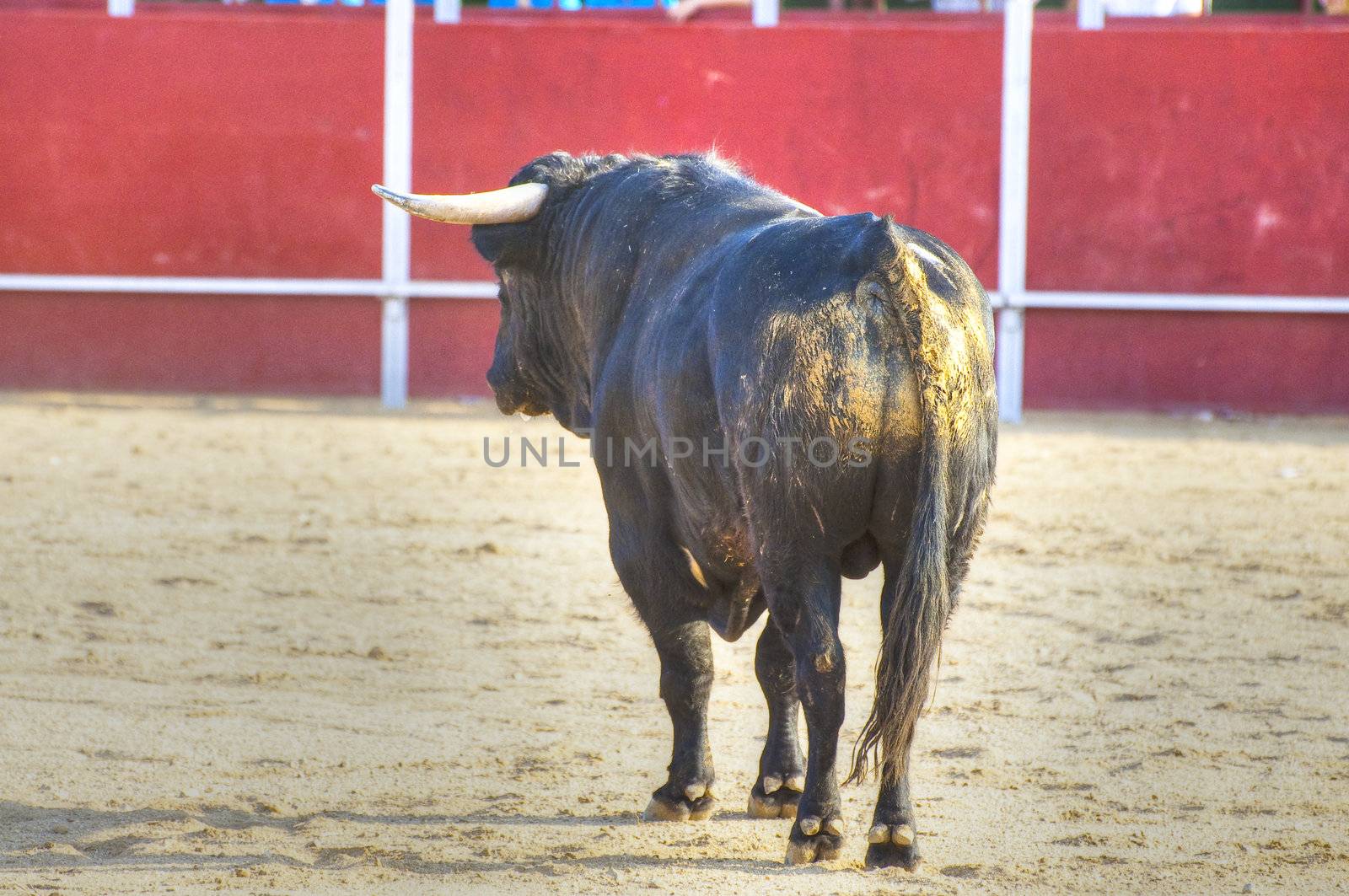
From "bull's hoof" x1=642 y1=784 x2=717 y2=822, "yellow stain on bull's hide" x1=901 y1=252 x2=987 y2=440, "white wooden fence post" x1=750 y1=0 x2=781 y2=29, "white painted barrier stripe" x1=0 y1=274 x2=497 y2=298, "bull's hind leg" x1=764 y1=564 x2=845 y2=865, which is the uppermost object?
"white wooden fence post" x1=750 y1=0 x2=781 y2=29

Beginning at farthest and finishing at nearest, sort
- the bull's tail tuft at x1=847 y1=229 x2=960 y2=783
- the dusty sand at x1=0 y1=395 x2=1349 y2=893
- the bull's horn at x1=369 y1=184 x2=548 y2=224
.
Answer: the bull's horn at x1=369 y1=184 x2=548 y2=224, the dusty sand at x1=0 y1=395 x2=1349 y2=893, the bull's tail tuft at x1=847 y1=229 x2=960 y2=783

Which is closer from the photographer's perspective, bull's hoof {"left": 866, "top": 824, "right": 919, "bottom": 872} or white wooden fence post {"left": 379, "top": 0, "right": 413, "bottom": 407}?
bull's hoof {"left": 866, "top": 824, "right": 919, "bottom": 872}

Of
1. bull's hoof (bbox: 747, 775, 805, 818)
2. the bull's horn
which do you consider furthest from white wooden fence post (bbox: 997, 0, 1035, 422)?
bull's hoof (bbox: 747, 775, 805, 818)

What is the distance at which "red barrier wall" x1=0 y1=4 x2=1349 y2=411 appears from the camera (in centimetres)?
966

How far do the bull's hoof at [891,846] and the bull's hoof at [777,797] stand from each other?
42 cm

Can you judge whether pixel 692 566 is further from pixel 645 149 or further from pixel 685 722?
pixel 645 149

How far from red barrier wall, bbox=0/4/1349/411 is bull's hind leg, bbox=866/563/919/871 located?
744 centimetres

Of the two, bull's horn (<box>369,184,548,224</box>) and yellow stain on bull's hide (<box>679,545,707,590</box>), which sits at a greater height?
bull's horn (<box>369,184,548,224</box>)

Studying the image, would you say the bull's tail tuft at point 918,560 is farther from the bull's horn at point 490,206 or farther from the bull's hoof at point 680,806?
the bull's horn at point 490,206

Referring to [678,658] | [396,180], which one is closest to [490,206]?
[678,658]

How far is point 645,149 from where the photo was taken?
9.91 metres

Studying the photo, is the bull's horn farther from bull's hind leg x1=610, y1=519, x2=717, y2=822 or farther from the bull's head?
bull's hind leg x1=610, y1=519, x2=717, y2=822

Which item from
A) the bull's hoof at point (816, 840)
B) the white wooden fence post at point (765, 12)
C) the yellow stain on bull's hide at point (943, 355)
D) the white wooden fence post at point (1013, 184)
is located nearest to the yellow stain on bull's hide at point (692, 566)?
the bull's hoof at point (816, 840)

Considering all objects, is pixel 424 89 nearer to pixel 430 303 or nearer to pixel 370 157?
pixel 370 157
